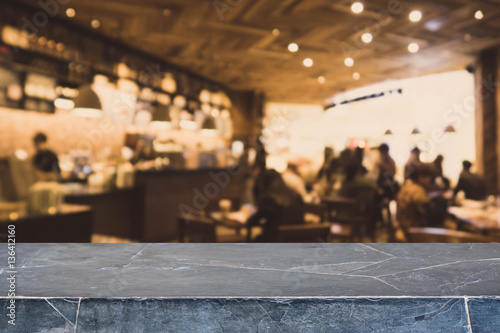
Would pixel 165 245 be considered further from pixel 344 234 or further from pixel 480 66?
pixel 480 66

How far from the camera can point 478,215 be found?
4027mm

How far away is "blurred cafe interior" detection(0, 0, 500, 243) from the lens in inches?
158

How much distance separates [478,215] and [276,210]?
6.70 feet

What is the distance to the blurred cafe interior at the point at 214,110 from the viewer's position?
4.01m

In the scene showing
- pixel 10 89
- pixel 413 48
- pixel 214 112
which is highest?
pixel 413 48

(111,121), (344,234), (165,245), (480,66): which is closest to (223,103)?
(111,121)

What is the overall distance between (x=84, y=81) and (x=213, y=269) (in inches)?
241

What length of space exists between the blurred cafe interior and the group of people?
0.06 feet

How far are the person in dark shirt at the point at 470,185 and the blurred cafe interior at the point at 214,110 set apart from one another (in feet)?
0.05

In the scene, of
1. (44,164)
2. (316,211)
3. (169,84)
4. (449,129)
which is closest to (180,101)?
(169,84)

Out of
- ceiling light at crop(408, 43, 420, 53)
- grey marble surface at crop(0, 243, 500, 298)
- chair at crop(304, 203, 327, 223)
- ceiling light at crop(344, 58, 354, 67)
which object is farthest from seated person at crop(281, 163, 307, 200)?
ceiling light at crop(344, 58, 354, 67)

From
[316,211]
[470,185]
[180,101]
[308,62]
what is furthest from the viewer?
[180,101]

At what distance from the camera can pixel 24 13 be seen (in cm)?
529

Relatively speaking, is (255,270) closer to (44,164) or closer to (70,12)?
(44,164)
